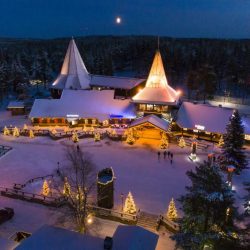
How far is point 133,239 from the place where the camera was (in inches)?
555

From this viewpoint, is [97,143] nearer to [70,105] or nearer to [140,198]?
[70,105]

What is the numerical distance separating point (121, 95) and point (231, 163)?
24465 mm

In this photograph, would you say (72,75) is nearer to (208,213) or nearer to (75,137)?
(75,137)

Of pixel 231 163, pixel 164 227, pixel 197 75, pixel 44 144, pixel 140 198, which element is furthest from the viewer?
pixel 197 75

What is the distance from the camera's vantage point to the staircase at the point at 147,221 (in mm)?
19686

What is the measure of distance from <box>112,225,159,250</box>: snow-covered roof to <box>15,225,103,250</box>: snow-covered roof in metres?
0.81

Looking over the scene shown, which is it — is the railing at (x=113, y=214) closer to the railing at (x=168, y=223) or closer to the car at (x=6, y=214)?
the railing at (x=168, y=223)

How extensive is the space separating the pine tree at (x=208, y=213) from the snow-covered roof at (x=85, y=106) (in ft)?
81.1

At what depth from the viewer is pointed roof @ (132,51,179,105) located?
37031 millimetres

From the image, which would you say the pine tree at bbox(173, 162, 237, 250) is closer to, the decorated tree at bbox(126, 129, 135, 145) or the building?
the decorated tree at bbox(126, 129, 135, 145)

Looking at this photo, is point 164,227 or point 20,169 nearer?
point 164,227

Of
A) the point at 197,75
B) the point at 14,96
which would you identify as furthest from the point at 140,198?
the point at 14,96

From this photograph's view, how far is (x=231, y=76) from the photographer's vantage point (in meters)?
62.6

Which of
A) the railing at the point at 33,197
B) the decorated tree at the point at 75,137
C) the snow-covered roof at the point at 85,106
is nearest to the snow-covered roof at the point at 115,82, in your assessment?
the snow-covered roof at the point at 85,106
